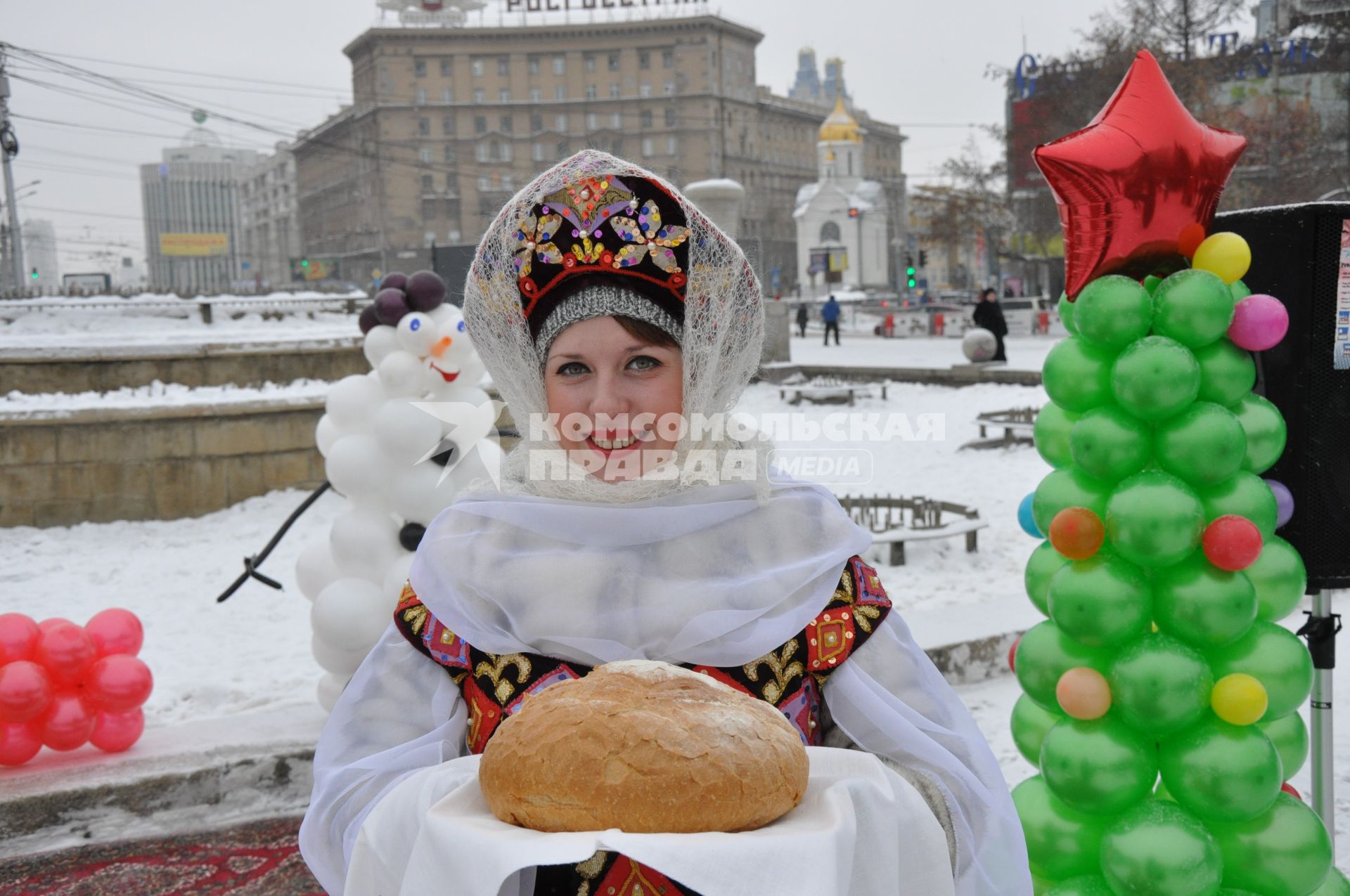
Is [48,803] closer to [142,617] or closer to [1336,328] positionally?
[142,617]

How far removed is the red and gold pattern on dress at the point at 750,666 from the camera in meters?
1.50

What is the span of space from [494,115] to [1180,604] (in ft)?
260

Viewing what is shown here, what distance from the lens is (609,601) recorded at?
1552 millimetres

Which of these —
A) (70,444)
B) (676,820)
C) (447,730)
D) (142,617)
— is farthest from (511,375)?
(70,444)

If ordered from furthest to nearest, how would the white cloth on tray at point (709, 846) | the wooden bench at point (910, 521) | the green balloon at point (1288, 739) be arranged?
the wooden bench at point (910, 521)
the green balloon at point (1288, 739)
the white cloth on tray at point (709, 846)

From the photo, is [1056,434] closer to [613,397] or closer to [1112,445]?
[1112,445]

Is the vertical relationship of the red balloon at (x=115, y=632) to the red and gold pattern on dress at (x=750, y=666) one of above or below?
below

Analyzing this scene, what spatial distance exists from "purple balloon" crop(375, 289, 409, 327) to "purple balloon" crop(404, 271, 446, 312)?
0.04 meters

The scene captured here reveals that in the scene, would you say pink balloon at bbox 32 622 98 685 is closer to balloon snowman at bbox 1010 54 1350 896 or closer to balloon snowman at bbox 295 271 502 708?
balloon snowman at bbox 295 271 502 708

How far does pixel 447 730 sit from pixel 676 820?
517mm

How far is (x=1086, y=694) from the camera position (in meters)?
2.63

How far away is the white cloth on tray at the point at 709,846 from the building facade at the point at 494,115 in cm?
7026

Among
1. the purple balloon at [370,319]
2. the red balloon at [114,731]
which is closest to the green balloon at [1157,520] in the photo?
the purple balloon at [370,319]

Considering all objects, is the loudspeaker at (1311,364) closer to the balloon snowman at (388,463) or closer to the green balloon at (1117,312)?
the green balloon at (1117,312)
